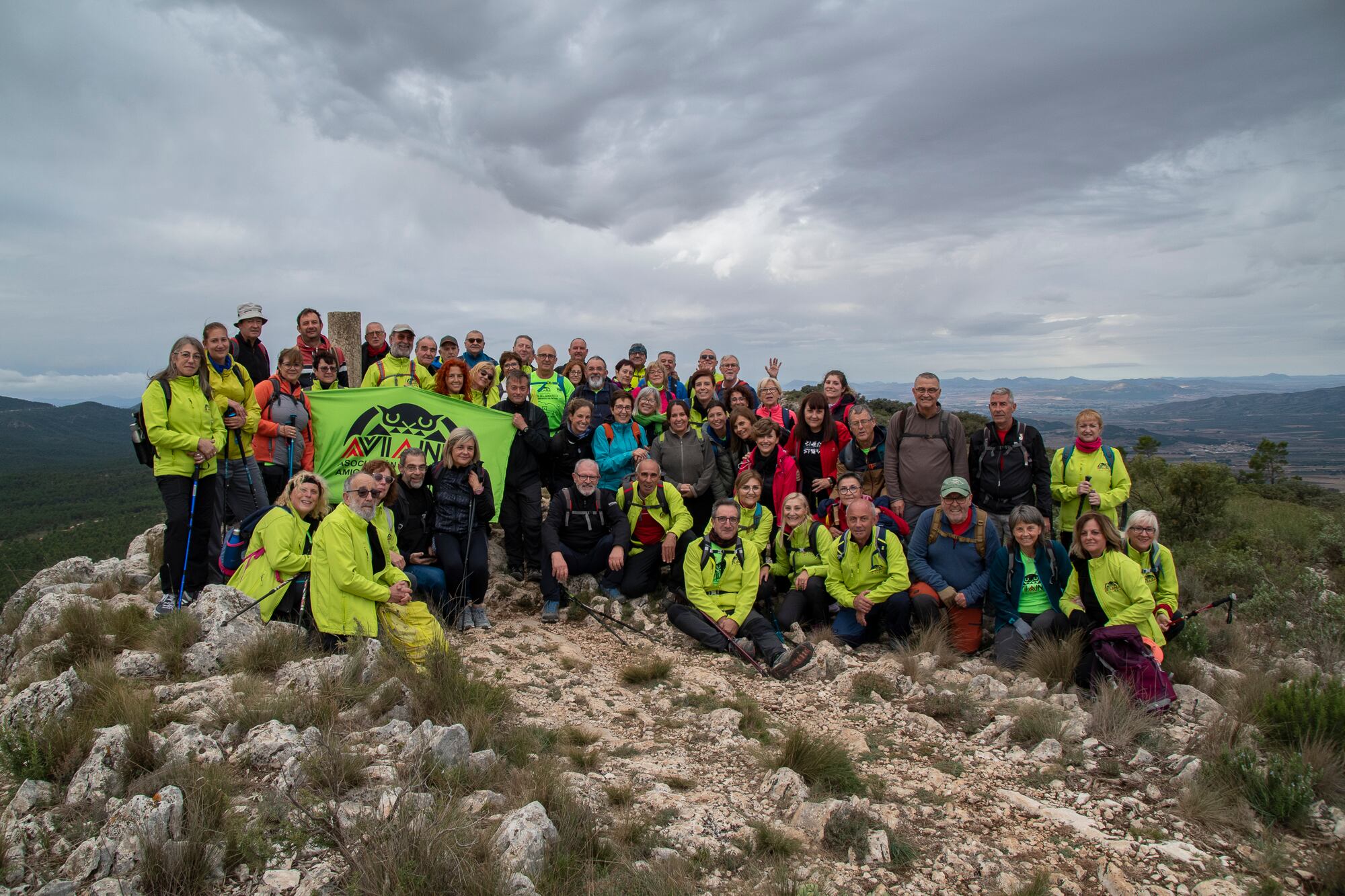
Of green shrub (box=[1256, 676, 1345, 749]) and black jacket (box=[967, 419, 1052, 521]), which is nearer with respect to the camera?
green shrub (box=[1256, 676, 1345, 749])

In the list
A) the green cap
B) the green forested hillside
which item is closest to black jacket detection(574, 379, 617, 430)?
the green cap

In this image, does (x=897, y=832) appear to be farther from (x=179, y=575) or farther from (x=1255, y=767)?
(x=179, y=575)

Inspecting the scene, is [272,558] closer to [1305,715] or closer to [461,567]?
[461,567]

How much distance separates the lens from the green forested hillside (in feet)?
152

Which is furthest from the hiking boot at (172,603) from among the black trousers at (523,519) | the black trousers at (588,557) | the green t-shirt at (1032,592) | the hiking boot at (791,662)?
the green t-shirt at (1032,592)

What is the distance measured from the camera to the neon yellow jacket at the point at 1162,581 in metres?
6.52

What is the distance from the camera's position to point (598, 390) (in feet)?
33.0

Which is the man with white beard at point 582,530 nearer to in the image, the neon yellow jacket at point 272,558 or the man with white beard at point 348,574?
the man with white beard at point 348,574

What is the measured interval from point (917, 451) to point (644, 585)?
3600mm

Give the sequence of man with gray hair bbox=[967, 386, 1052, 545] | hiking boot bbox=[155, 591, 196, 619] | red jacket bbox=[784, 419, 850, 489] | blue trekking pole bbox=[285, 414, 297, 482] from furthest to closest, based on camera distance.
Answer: red jacket bbox=[784, 419, 850, 489] < blue trekking pole bbox=[285, 414, 297, 482] < man with gray hair bbox=[967, 386, 1052, 545] < hiking boot bbox=[155, 591, 196, 619]

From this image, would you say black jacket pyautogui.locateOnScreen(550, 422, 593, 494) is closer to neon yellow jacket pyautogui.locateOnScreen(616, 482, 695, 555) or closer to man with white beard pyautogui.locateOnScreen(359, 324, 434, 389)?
neon yellow jacket pyautogui.locateOnScreen(616, 482, 695, 555)

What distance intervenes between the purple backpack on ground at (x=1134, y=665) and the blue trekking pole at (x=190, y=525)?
8.28 metres

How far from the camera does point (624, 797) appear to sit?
4.29 meters

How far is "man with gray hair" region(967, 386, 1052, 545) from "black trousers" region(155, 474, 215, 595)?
26.7 ft
